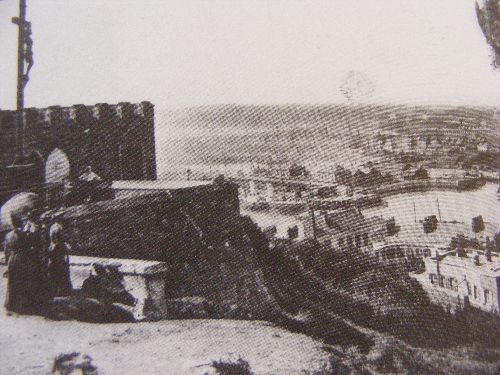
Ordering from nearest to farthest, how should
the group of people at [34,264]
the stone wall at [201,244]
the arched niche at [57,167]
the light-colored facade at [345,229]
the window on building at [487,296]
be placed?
the window on building at [487,296]
the light-colored facade at [345,229]
the stone wall at [201,244]
the group of people at [34,264]
the arched niche at [57,167]

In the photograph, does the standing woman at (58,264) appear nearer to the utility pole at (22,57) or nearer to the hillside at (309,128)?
the utility pole at (22,57)

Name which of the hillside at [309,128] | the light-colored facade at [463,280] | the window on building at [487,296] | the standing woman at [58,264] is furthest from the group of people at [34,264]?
the window on building at [487,296]

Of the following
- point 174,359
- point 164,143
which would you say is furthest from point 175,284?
point 164,143

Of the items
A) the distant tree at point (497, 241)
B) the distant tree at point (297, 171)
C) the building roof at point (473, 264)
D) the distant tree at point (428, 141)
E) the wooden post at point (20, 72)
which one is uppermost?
the wooden post at point (20, 72)

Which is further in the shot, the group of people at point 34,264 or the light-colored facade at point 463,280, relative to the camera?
the group of people at point 34,264

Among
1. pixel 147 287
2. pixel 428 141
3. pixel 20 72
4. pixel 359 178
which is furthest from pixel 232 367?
pixel 20 72

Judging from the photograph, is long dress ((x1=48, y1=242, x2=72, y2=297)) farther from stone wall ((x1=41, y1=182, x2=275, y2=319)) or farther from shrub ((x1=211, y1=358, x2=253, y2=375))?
shrub ((x1=211, y1=358, x2=253, y2=375))

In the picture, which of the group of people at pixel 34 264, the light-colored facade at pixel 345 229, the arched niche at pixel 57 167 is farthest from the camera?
the arched niche at pixel 57 167

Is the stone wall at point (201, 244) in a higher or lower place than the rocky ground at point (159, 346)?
higher
